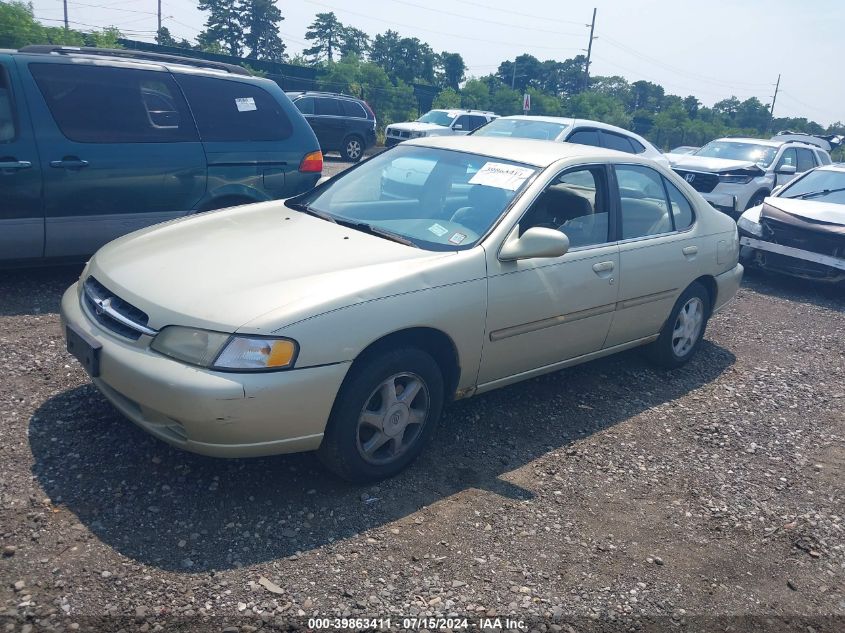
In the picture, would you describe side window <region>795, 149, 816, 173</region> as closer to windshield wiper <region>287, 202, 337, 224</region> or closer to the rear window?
the rear window

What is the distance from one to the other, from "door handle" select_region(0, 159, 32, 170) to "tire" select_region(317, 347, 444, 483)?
3477 millimetres

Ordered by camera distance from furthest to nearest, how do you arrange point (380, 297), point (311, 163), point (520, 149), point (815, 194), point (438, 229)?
point (815, 194) → point (311, 163) → point (520, 149) → point (438, 229) → point (380, 297)

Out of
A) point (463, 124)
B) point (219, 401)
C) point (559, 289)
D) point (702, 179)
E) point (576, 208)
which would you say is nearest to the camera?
point (219, 401)

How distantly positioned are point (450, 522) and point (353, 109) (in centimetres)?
1785

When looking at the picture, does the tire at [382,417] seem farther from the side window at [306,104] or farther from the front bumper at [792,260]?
the side window at [306,104]

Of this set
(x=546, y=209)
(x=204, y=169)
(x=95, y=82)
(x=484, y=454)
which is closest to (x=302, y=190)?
(x=204, y=169)

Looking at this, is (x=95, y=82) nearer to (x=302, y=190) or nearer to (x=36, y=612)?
(x=302, y=190)

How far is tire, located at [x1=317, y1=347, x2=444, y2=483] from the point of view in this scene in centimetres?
326

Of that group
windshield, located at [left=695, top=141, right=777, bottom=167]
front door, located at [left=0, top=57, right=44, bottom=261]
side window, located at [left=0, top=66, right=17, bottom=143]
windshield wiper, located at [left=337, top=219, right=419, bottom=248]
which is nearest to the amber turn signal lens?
front door, located at [left=0, top=57, right=44, bottom=261]

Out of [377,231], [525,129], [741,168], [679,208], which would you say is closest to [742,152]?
[741,168]

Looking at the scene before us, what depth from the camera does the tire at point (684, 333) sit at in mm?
5309

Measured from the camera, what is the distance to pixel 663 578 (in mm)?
3137

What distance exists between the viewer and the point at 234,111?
20.8ft

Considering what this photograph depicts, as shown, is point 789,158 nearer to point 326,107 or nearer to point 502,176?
point 326,107
